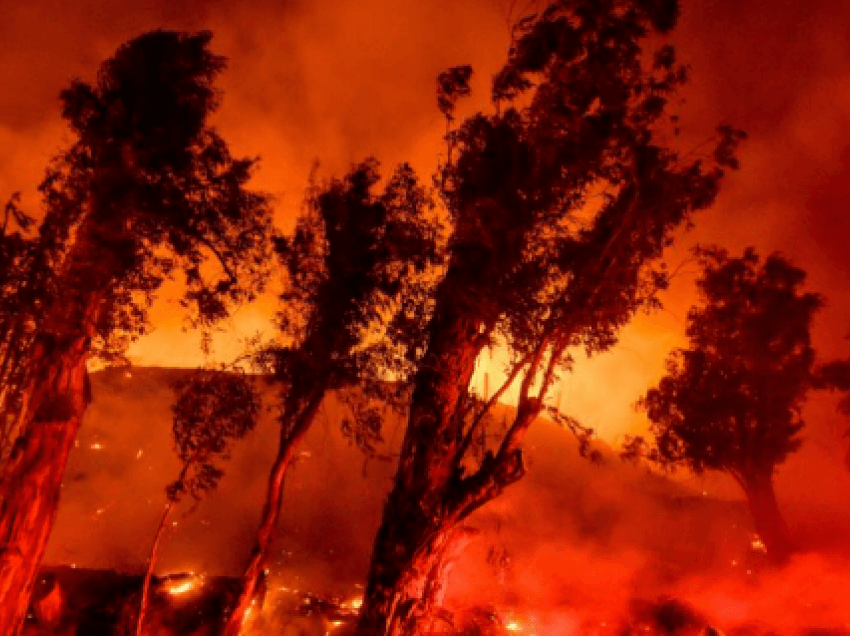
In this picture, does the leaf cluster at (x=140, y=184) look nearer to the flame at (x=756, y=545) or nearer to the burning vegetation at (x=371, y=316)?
the burning vegetation at (x=371, y=316)

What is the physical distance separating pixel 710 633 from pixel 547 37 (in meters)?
16.6

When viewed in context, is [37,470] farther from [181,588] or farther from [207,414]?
[181,588]

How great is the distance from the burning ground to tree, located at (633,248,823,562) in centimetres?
550

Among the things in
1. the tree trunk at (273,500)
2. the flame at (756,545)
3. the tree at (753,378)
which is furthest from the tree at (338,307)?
the flame at (756,545)

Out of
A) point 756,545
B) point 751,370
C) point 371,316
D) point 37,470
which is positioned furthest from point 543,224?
point 756,545

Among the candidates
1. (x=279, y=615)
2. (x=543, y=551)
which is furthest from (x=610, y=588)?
(x=279, y=615)

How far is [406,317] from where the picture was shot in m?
15.7

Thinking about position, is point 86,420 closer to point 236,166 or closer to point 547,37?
point 236,166

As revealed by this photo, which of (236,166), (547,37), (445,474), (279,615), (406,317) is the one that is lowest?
(279,615)

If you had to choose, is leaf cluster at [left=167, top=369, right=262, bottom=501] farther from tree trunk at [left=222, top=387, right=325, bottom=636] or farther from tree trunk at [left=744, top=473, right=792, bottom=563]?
tree trunk at [left=744, top=473, right=792, bottom=563]

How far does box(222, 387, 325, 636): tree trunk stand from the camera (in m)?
15.5

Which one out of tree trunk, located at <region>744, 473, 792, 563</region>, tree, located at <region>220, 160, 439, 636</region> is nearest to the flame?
tree trunk, located at <region>744, 473, 792, 563</region>

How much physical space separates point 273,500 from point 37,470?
5.81 meters

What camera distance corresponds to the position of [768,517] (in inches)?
1189
